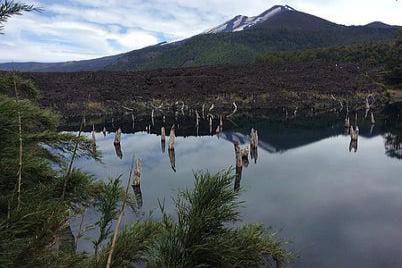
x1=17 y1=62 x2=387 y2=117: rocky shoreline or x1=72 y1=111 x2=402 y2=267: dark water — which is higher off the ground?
x1=17 y1=62 x2=387 y2=117: rocky shoreline

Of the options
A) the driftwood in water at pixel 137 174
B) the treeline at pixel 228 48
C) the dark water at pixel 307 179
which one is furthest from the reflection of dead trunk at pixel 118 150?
the treeline at pixel 228 48

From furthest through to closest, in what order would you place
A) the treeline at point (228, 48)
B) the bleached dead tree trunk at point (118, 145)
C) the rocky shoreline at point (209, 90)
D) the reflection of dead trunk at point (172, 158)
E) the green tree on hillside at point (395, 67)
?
the treeline at point (228, 48) → the green tree on hillside at point (395, 67) → the rocky shoreline at point (209, 90) → the bleached dead tree trunk at point (118, 145) → the reflection of dead trunk at point (172, 158)

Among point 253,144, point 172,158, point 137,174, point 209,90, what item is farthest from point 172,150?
point 209,90

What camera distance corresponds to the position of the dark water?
1873 cm

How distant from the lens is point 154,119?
6138 cm

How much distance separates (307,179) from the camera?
29641 mm

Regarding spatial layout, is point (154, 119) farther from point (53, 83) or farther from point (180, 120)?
point (53, 83)

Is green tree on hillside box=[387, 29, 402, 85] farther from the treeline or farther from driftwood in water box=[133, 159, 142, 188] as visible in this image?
driftwood in water box=[133, 159, 142, 188]

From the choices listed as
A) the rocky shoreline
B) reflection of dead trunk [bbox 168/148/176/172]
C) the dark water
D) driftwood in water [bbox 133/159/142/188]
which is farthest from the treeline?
driftwood in water [bbox 133/159/142/188]

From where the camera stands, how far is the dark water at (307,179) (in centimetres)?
1873

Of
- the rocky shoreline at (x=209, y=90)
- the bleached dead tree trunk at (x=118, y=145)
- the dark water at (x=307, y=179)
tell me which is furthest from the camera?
the rocky shoreline at (x=209, y=90)

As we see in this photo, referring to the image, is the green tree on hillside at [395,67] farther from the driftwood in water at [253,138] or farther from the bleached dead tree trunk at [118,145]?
the bleached dead tree trunk at [118,145]

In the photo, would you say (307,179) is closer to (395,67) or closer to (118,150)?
(118,150)

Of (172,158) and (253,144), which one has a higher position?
(253,144)
